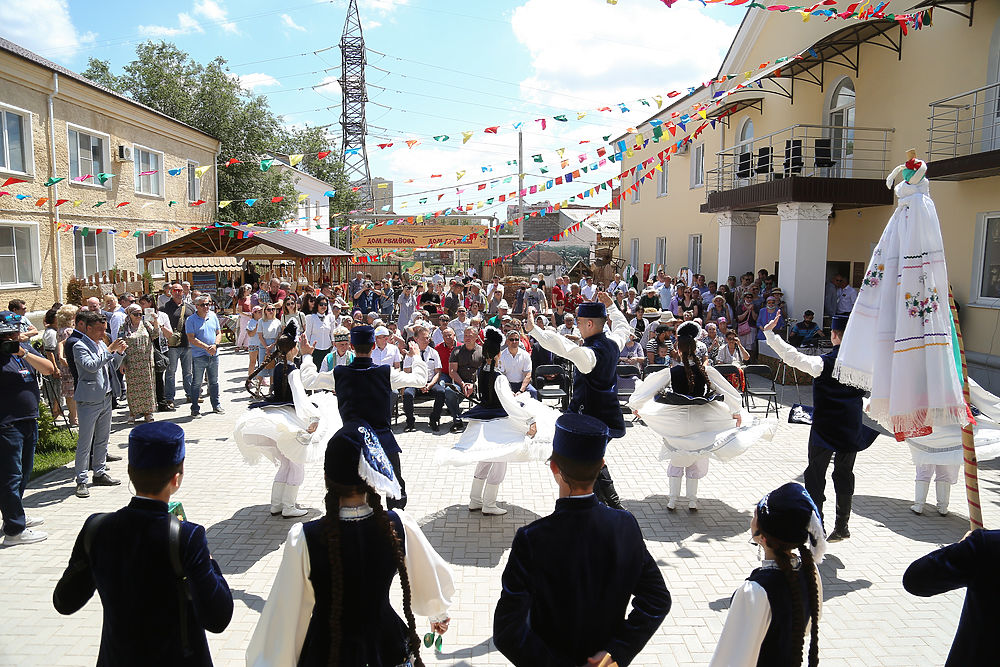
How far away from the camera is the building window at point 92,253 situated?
1923cm

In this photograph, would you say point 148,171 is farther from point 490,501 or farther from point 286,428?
point 490,501

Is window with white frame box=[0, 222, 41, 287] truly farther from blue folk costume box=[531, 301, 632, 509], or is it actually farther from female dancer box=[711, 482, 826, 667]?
female dancer box=[711, 482, 826, 667]

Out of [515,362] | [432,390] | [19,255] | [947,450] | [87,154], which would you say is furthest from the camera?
[87,154]

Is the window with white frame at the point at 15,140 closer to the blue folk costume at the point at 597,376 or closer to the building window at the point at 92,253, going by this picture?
the building window at the point at 92,253

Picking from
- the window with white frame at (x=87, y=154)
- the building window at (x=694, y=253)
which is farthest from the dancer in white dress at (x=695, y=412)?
the window with white frame at (x=87, y=154)

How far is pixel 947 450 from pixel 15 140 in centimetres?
2036

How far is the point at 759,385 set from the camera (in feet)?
37.2

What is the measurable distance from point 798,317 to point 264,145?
2632cm

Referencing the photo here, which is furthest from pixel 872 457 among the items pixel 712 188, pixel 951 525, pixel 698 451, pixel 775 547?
pixel 712 188

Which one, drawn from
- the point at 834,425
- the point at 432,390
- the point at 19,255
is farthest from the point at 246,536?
the point at 19,255

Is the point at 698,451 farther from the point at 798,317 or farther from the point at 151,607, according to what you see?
the point at 798,317

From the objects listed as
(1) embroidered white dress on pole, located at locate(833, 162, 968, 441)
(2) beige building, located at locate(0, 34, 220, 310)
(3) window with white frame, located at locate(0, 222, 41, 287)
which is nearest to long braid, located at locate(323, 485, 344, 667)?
(1) embroidered white dress on pole, located at locate(833, 162, 968, 441)

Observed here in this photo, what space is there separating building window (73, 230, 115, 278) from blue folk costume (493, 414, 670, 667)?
2082 centimetres

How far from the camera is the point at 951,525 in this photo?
260 inches
